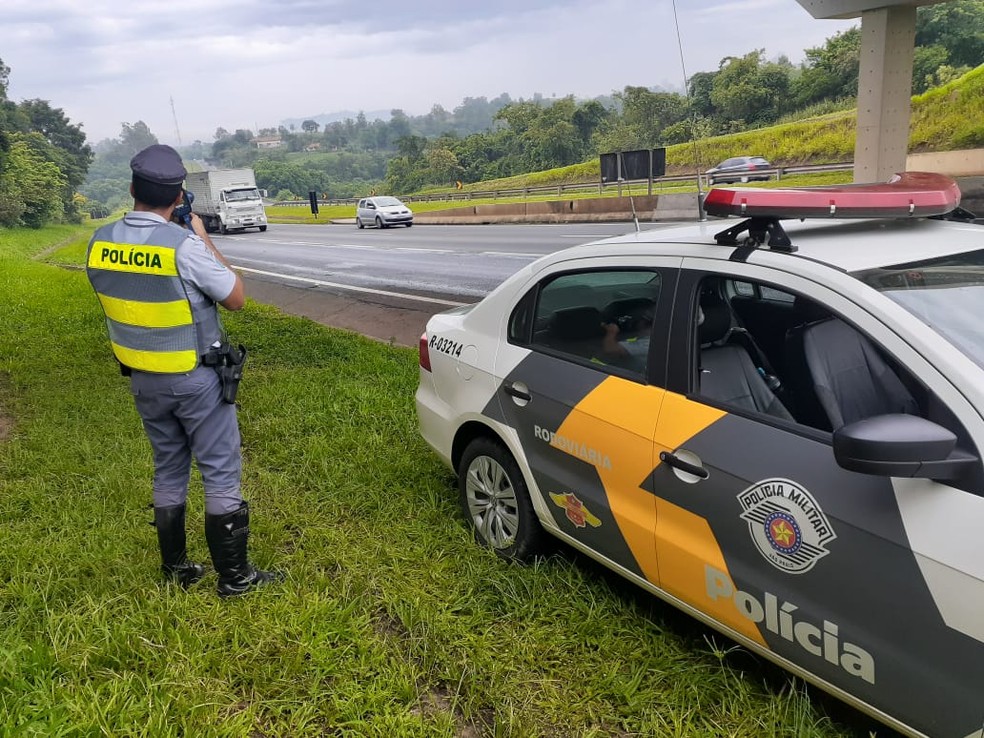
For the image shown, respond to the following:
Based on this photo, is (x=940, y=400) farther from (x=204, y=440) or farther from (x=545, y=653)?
(x=204, y=440)

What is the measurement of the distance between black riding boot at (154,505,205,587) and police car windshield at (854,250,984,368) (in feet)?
9.27

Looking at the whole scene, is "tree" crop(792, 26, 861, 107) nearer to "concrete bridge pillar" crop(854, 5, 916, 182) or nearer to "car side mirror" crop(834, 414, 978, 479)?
"concrete bridge pillar" crop(854, 5, 916, 182)

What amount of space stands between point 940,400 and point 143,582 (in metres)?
3.13

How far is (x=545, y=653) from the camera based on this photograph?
2.76m

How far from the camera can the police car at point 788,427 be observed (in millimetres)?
1792

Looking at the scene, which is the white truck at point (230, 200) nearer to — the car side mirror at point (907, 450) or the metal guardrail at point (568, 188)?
the metal guardrail at point (568, 188)

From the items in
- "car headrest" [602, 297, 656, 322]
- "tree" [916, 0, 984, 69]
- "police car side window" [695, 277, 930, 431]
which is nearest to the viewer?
"police car side window" [695, 277, 930, 431]

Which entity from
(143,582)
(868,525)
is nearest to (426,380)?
(143,582)

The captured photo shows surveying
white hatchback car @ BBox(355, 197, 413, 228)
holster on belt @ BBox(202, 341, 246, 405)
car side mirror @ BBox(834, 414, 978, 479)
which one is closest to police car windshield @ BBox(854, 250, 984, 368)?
car side mirror @ BBox(834, 414, 978, 479)

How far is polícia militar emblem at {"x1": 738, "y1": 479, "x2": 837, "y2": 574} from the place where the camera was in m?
2.02

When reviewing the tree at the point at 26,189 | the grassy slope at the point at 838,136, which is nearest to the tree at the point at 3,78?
the tree at the point at 26,189

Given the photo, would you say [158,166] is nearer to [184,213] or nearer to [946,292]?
[184,213]

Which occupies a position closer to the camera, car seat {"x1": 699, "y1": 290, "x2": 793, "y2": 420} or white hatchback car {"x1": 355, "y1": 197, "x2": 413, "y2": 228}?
car seat {"x1": 699, "y1": 290, "x2": 793, "y2": 420}

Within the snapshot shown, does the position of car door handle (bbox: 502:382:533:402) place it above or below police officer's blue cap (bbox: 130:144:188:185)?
below
